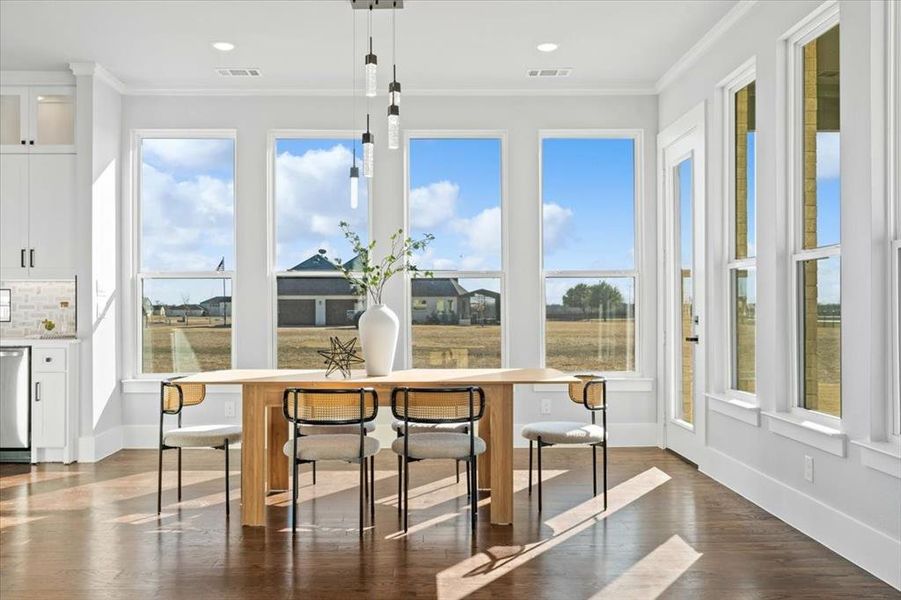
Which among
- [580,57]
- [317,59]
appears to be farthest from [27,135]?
[580,57]

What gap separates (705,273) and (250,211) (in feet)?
12.6

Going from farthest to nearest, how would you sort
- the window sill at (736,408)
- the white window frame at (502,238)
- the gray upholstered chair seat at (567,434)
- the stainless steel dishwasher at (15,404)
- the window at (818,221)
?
the white window frame at (502,238), the stainless steel dishwasher at (15,404), the window sill at (736,408), the gray upholstered chair seat at (567,434), the window at (818,221)

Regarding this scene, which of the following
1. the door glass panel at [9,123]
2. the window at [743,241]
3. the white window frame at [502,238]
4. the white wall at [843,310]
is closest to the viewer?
the white wall at [843,310]

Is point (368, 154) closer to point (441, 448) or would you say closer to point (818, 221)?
point (441, 448)

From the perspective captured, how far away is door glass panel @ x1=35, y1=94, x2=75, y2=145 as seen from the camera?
6.38 m

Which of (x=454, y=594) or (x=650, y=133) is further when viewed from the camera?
(x=650, y=133)

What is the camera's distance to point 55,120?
643 centimetres

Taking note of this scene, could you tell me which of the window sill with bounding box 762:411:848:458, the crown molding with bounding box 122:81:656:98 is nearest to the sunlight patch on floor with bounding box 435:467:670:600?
the window sill with bounding box 762:411:848:458

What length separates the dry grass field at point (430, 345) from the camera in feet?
22.4

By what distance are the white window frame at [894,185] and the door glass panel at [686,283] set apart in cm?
255

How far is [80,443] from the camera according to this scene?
6.11m

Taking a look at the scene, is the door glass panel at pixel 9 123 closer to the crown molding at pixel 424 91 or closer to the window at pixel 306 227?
the crown molding at pixel 424 91

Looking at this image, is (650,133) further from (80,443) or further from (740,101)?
(80,443)

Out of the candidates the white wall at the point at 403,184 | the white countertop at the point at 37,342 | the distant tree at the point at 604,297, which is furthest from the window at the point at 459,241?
the white countertop at the point at 37,342
